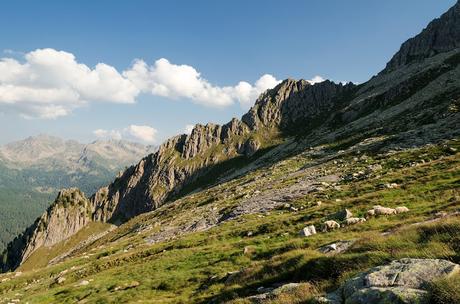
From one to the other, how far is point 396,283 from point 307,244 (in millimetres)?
13519

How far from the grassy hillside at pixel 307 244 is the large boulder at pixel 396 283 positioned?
660mm

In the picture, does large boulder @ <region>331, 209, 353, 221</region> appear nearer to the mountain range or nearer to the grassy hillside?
the mountain range

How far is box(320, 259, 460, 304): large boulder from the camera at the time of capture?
9.12 metres

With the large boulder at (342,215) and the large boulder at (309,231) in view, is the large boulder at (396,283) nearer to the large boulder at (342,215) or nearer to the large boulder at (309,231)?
the large boulder at (309,231)

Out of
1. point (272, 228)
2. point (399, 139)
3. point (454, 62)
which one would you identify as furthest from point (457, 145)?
point (454, 62)

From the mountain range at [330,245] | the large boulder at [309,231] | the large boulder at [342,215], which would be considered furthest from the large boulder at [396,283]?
the large boulder at [342,215]

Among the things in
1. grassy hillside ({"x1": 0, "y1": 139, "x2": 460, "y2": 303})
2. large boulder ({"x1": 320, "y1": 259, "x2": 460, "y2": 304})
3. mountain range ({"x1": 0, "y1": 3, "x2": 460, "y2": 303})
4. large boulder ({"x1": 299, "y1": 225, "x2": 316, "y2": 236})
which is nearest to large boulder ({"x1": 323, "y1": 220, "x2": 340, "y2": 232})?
mountain range ({"x1": 0, "y1": 3, "x2": 460, "y2": 303})

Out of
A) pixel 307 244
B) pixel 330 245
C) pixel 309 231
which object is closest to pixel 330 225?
pixel 309 231

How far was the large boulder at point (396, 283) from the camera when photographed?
912 centimetres

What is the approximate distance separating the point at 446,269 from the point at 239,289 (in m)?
9.76

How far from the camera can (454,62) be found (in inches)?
5098

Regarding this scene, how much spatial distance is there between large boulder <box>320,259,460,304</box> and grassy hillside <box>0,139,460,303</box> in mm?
660

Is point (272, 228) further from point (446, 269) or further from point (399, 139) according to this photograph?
point (399, 139)

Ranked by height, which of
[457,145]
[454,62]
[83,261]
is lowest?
[83,261]
